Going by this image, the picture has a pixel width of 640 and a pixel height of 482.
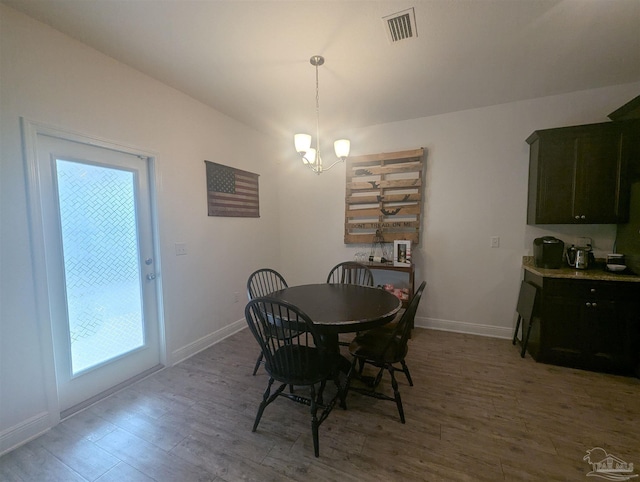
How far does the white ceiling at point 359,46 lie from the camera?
1.65 meters

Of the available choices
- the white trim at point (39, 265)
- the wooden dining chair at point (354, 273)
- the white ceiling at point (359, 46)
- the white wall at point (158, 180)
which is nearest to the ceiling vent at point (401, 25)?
the white ceiling at point (359, 46)

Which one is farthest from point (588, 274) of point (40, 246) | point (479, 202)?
point (40, 246)

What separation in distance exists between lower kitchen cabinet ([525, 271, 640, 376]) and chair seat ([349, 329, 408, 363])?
166 cm

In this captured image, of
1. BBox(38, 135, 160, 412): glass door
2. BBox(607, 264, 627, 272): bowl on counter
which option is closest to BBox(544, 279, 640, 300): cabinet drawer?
BBox(607, 264, 627, 272): bowl on counter

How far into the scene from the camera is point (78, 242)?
1997mm

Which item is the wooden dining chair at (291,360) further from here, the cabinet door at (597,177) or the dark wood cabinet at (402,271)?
the cabinet door at (597,177)

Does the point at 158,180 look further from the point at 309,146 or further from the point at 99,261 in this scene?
the point at 309,146

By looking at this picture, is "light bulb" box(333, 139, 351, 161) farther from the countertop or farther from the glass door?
the countertop

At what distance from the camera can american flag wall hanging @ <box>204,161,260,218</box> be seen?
3.06 m

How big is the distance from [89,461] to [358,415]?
170 centimetres

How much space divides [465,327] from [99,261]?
3.99 metres

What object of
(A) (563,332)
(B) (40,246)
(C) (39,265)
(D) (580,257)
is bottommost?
(A) (563,332)

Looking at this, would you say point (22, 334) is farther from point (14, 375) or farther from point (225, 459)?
point (225, 459)

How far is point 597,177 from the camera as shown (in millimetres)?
2529
